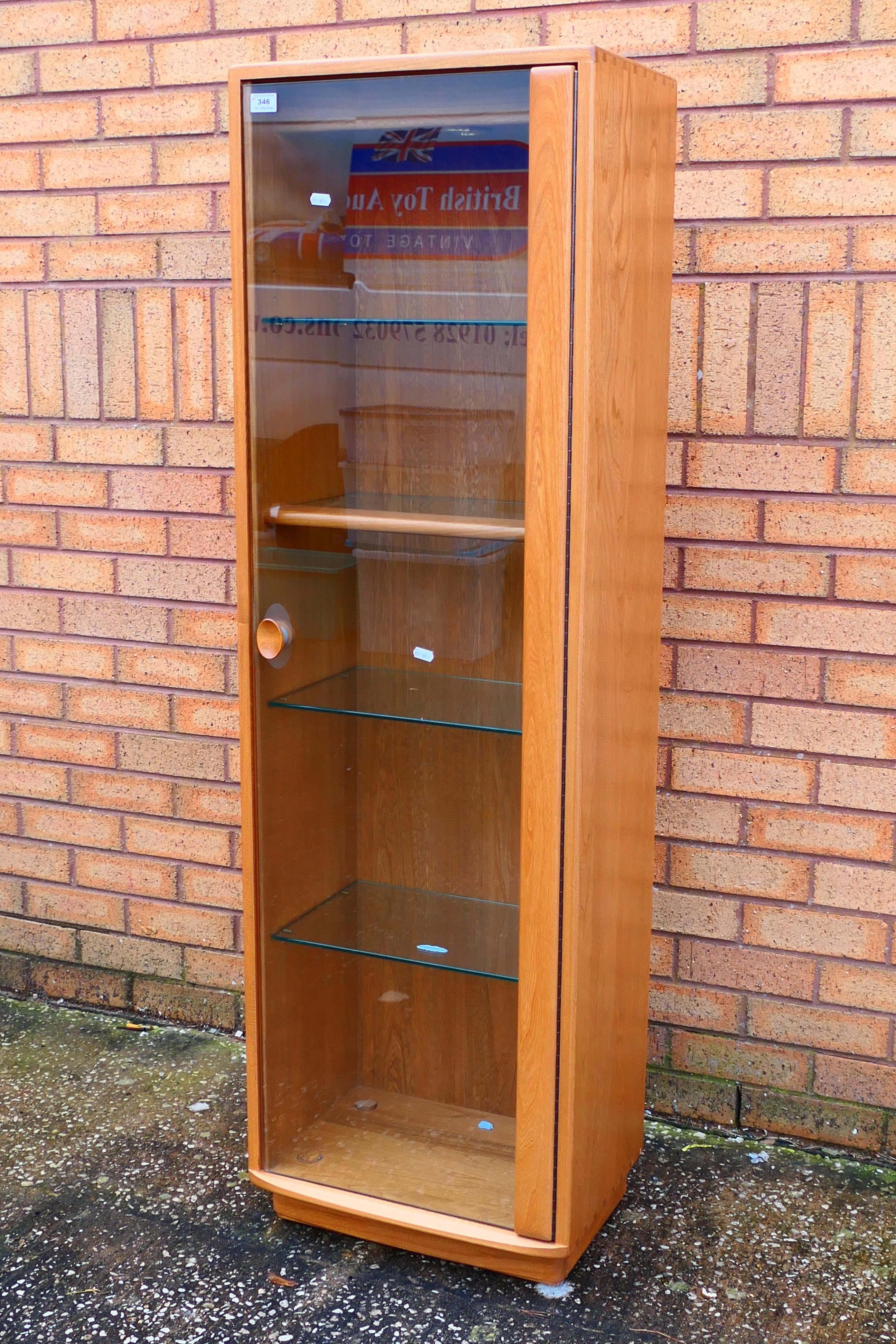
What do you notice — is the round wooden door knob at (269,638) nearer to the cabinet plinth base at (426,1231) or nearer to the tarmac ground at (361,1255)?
the cabinet plinth base at (426,1231)

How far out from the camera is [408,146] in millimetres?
2088

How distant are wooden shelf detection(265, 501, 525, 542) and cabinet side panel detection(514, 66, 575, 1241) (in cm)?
16

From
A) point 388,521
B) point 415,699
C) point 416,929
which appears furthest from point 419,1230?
point 388,521

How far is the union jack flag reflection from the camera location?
6.70ft

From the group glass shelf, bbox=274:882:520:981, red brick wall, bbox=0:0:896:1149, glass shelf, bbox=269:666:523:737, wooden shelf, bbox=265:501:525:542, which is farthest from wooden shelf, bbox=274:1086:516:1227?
wooden shelf, bbox=265:501:525:542

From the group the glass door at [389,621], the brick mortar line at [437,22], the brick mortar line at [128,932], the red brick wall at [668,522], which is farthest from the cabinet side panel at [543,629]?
the brick mortar line at [128,932]

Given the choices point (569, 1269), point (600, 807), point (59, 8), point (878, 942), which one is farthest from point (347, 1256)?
point (59, 8)

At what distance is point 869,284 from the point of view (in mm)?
2297

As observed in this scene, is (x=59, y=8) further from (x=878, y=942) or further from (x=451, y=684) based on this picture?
(x=878, y=942)

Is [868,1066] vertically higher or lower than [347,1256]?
higher

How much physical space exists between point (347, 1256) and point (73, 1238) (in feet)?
1.57

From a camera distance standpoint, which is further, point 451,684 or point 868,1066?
point 868,1066

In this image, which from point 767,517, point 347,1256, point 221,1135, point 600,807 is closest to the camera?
point 600,807

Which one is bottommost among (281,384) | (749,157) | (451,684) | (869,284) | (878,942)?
(878,942)
